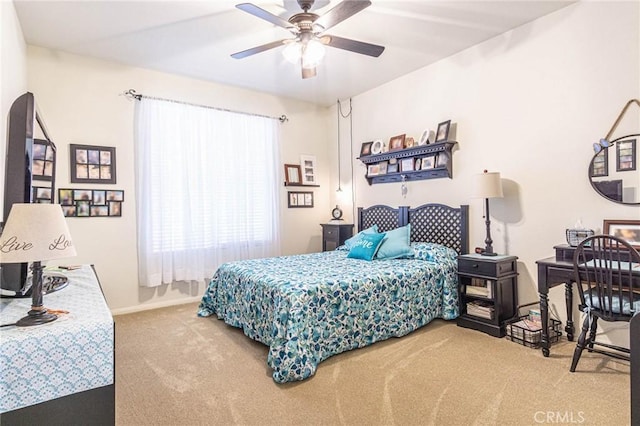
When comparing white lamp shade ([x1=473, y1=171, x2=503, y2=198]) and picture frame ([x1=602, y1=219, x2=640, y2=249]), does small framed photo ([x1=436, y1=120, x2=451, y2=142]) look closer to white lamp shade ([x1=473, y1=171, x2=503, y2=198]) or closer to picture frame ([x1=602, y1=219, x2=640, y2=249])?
white lamp shade ([x1=473, y1=171, x2=503, y2=198])

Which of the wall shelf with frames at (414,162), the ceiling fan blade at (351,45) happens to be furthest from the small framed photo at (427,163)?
the ceiling fan blade at (351,45)

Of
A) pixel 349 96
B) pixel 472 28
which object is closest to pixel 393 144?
pixel 349 96

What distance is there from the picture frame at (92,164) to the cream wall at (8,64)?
735 millimetres

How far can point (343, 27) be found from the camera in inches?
125

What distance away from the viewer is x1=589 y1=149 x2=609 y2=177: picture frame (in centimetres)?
278

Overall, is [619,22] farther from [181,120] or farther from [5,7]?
[5,7]

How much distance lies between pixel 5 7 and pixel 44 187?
1347 mm

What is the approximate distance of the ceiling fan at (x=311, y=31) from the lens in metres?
2.34

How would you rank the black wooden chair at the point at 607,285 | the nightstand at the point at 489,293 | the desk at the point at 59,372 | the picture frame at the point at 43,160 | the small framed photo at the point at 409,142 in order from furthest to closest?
the small framed photo at the point at 409,142 → the nightstand at the point at 489,293 → the picture frame at the point at 43,160 → the black wooden chair at the point at 607,285 → the desk at the point at 59,372

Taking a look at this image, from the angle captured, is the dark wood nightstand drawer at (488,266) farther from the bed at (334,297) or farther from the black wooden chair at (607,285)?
the black wooden chair at (607,285)

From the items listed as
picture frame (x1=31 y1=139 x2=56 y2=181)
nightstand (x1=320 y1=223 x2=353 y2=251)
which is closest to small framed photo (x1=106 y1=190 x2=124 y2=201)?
picture frame (x1=31 y1=139 x2=56 y2=181)

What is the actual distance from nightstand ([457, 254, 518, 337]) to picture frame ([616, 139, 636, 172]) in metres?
1.09

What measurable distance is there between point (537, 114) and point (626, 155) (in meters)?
0.78

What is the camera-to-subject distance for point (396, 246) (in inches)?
148
